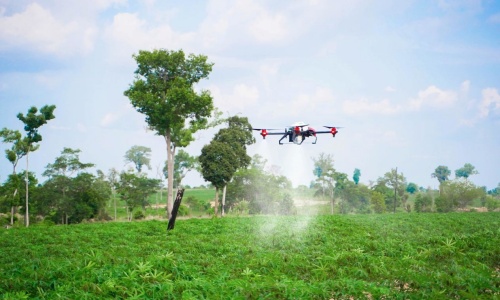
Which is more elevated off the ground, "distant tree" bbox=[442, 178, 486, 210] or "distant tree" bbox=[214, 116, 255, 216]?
"distant tree" bbox=[214, 116, 255, 216]

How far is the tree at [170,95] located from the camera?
33812 mm

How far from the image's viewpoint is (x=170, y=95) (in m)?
33.5

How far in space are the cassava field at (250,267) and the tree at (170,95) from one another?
45.2 ft

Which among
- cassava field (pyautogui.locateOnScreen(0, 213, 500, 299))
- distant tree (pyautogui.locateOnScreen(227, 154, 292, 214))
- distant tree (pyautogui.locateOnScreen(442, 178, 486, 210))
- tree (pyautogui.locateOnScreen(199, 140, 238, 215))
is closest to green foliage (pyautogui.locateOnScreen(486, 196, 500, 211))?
distant tree (pyautogui.locateOnScreen(442, 178, 486, 210))

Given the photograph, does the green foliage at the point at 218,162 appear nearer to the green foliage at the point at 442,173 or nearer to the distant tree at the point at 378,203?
the distant tree at the point at 378,203

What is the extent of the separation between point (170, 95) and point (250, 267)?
2255 cm

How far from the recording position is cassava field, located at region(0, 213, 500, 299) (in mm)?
10477

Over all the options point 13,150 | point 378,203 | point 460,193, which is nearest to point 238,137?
point 13,150

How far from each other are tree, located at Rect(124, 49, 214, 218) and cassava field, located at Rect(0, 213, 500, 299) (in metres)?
13.8

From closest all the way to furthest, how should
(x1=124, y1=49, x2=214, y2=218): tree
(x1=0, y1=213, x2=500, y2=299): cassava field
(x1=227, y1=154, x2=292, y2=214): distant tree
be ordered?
(x1=0, y1=213, x2=500, y2=299): cassava field < (x1=124, y1=49, x2=214, y2=218): tree < (x1=227, y1=154, x2=292, y2=214): distant tree

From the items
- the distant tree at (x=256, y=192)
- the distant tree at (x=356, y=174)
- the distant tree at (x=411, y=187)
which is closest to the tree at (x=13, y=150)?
the distant tree at (x=256, y=192)

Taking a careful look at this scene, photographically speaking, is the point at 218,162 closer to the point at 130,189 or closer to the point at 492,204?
the point at 130,189

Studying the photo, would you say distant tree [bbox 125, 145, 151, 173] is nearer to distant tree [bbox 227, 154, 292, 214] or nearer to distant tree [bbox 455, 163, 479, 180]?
distant tree [bbox 227, 154, 292, 214]

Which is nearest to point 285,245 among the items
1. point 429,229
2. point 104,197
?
point 429,229
